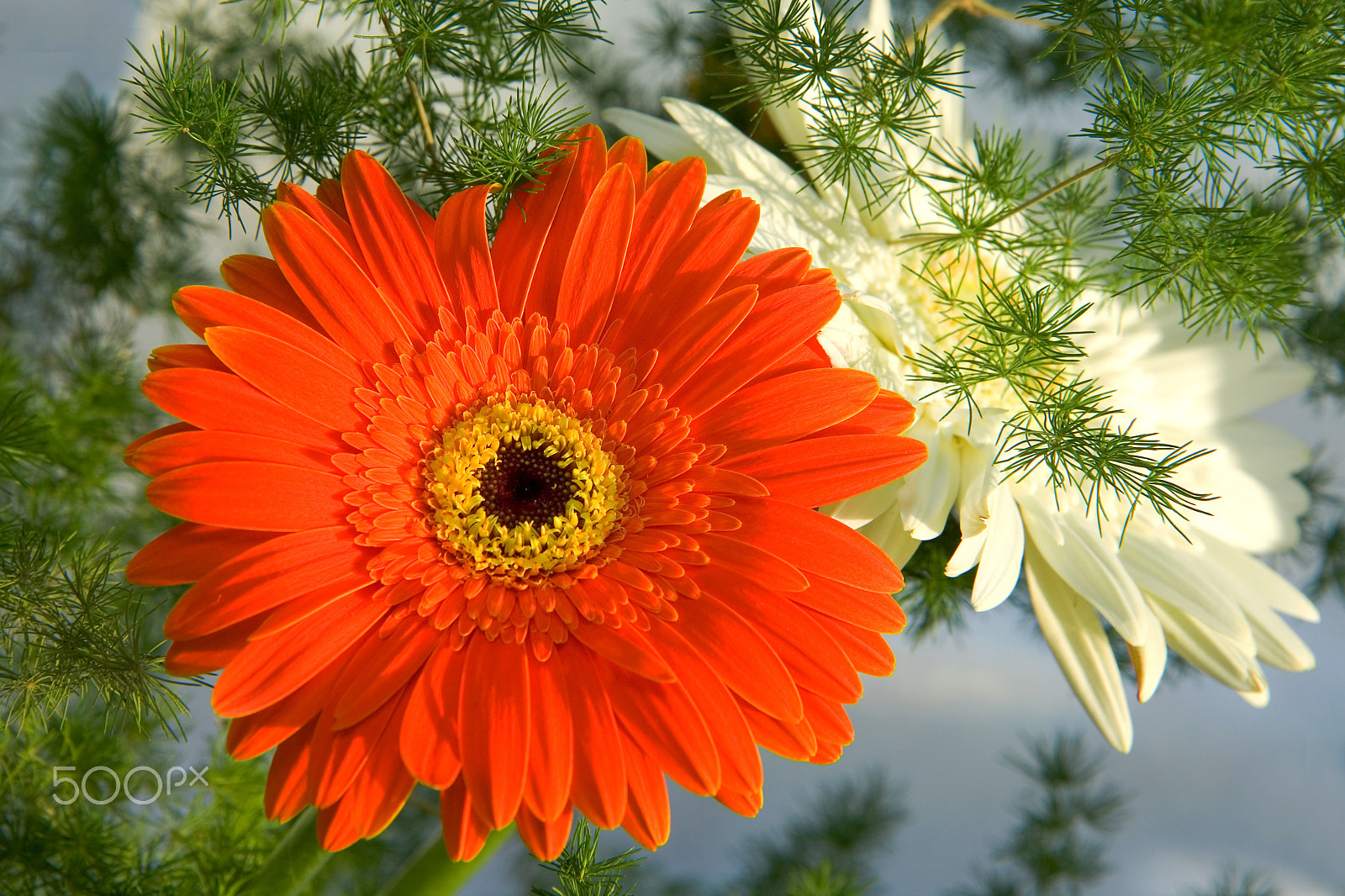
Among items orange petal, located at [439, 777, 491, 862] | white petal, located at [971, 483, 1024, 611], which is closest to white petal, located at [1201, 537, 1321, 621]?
white petal, located at [971, 483, 1024, 611]

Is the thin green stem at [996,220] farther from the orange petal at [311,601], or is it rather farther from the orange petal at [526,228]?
the orange petal at [311,601]

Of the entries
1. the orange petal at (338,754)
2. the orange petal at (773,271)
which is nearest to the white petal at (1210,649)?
the orange petal at (773,271)

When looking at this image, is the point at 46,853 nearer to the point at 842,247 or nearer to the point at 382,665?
the point at 382,665

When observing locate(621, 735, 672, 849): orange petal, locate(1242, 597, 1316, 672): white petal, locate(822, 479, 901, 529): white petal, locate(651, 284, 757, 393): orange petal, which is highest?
locate(651, 284, 757, 393): orange petal

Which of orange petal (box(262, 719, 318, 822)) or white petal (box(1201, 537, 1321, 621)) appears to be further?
white petal (box(1201, 537, 1321, 621))

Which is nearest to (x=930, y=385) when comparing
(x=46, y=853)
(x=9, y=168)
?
(x=46, y=853)

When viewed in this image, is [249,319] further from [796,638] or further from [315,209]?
[796,638]

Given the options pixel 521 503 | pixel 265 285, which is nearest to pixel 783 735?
pixel 521 503

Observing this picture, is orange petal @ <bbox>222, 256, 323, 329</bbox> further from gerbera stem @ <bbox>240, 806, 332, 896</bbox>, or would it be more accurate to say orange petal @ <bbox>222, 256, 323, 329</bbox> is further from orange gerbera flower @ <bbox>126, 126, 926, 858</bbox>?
gerbera stem @ <bbox>240, 806, 332, 896</bbox>
